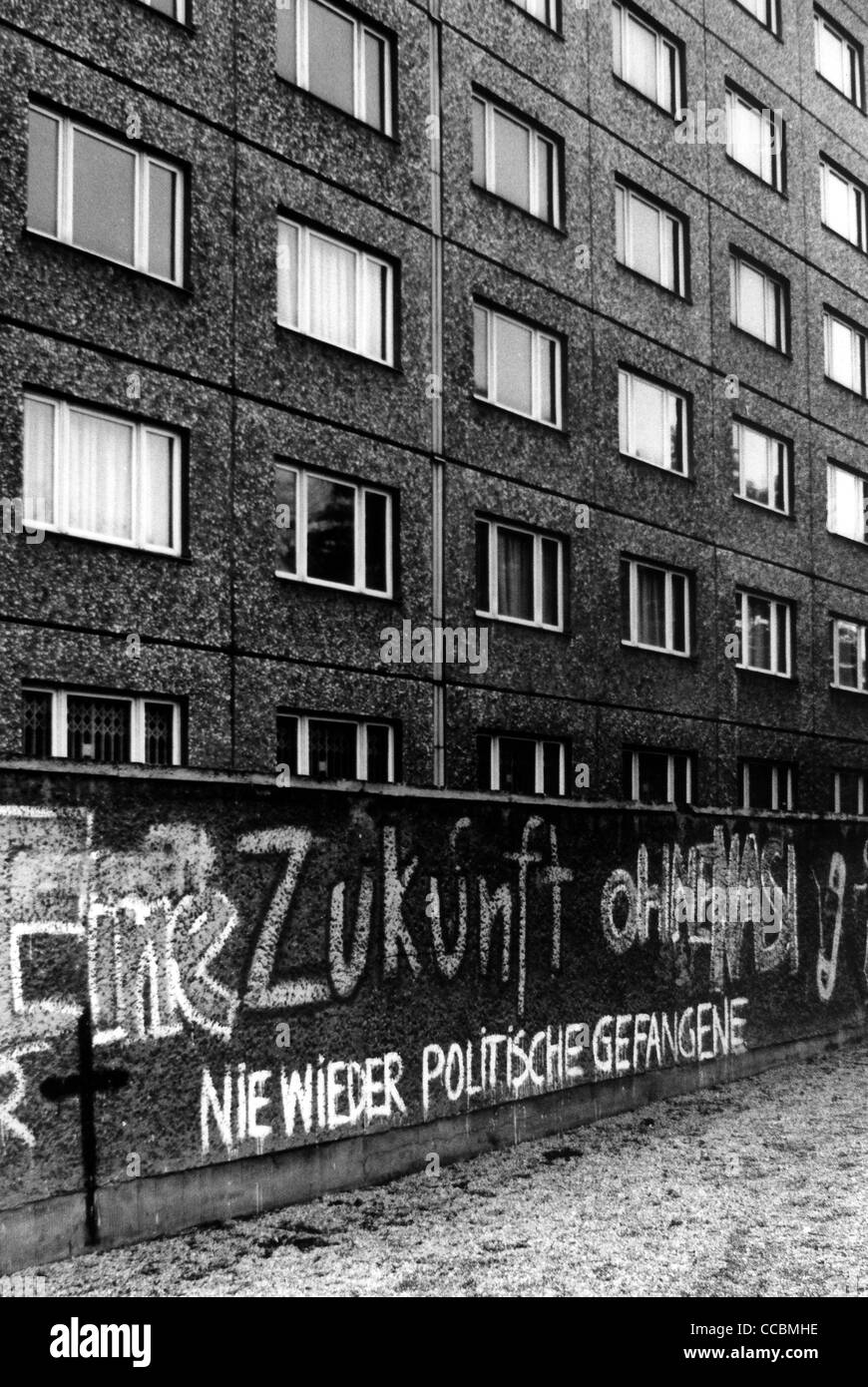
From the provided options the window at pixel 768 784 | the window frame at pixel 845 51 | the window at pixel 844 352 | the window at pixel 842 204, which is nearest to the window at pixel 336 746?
the window at pixel 768 784

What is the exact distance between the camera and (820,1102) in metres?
11.5

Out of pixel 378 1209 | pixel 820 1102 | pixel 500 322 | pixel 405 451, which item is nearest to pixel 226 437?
pixel 405 451

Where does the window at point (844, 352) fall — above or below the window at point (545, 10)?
below

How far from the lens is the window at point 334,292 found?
17641 millimetres

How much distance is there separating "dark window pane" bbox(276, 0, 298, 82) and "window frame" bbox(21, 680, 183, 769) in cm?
750

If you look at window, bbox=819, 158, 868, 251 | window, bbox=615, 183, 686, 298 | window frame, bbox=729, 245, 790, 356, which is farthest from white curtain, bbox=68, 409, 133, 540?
window, bbox=819, 158, 868, 251

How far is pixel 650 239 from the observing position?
24.6 metres

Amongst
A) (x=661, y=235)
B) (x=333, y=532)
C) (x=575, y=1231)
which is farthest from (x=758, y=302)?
(x=575, y=1231)

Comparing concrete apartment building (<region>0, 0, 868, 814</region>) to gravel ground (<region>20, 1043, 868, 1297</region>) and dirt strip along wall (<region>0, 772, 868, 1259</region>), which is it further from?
gravel ground (<region>20, 1043, 868, 1297</region>)

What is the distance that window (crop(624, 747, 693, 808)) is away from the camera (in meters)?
23.2

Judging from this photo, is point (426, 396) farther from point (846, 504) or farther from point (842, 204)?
point (842, 204)

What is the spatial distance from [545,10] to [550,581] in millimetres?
8232

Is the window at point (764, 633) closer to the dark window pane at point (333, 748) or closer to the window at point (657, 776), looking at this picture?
the window at point (657, 776)

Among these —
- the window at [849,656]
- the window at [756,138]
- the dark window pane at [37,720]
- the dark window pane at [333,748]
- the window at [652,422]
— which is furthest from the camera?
the window at [849,656]
